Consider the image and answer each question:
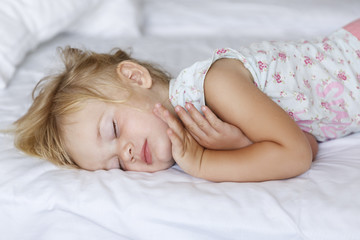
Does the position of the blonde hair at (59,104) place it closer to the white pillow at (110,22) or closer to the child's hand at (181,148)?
the child's hand at (181,148)

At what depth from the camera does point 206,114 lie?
103 centimetres

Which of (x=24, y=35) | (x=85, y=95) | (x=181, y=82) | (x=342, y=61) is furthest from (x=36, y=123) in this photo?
(x=342, y=61)

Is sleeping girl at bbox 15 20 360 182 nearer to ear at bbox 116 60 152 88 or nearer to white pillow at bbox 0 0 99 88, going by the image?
ear at bbox 116 60 152 88

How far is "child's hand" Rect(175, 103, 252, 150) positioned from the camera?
1.03 meters

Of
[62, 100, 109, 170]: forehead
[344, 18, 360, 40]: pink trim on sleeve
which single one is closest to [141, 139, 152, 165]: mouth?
[62, 100, 109, 170]: forehead

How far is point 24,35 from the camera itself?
61.2 inches

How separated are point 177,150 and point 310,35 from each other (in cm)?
101

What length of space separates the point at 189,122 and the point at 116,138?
0.18 m

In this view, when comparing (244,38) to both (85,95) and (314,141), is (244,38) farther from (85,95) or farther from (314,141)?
(85,95)

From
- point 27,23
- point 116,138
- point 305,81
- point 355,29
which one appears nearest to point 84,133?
point 116,138

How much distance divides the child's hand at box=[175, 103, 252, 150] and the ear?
0.50 ft

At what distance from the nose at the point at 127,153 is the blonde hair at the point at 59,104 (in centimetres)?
12

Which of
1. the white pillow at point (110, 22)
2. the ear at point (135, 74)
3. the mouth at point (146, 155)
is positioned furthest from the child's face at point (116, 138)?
the white pillow at point (110, 22)

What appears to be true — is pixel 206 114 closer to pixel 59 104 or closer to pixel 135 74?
pixel 135 74
